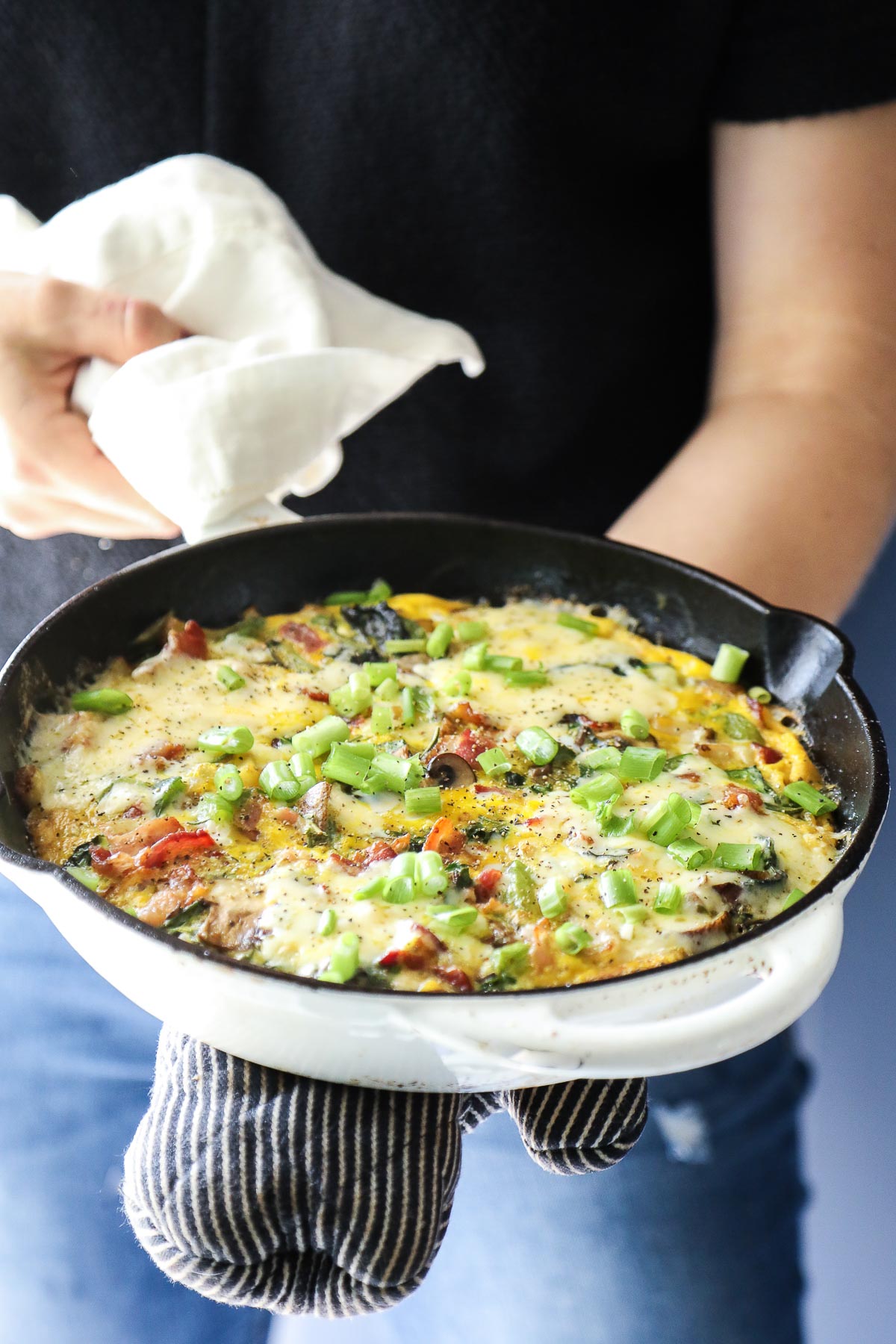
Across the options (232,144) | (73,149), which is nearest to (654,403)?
(232,144)

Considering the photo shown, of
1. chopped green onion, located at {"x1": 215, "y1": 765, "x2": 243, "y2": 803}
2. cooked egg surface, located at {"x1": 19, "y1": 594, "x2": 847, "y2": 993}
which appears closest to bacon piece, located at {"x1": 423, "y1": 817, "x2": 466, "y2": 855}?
cooked egg surface, located at {"x1": 19, "y1": 594, "x2": 847, "y2": 993}

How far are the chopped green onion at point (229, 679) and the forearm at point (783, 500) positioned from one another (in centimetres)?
70

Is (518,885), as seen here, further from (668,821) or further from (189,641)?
(189,641)

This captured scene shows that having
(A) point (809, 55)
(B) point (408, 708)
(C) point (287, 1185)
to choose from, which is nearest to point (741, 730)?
(B) point (408, 708)

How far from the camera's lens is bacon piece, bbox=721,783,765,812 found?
1274mm

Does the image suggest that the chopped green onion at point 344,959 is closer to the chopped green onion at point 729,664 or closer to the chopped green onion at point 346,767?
the chopped green onion at point 346,767

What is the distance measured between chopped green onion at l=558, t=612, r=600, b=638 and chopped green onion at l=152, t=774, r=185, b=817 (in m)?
0.55

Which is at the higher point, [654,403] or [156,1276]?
[654,403]

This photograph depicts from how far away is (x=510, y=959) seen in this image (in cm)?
106

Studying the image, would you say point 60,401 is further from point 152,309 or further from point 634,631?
point 634,631

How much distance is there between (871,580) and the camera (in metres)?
2.44

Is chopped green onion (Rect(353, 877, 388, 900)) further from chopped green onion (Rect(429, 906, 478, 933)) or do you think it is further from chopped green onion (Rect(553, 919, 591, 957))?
chopped green onion (Rect(553, 919, 591, 957))

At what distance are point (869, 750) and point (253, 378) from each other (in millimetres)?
877

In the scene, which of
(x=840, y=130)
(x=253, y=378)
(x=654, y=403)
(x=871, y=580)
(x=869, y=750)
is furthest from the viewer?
(x=871, y=580)
